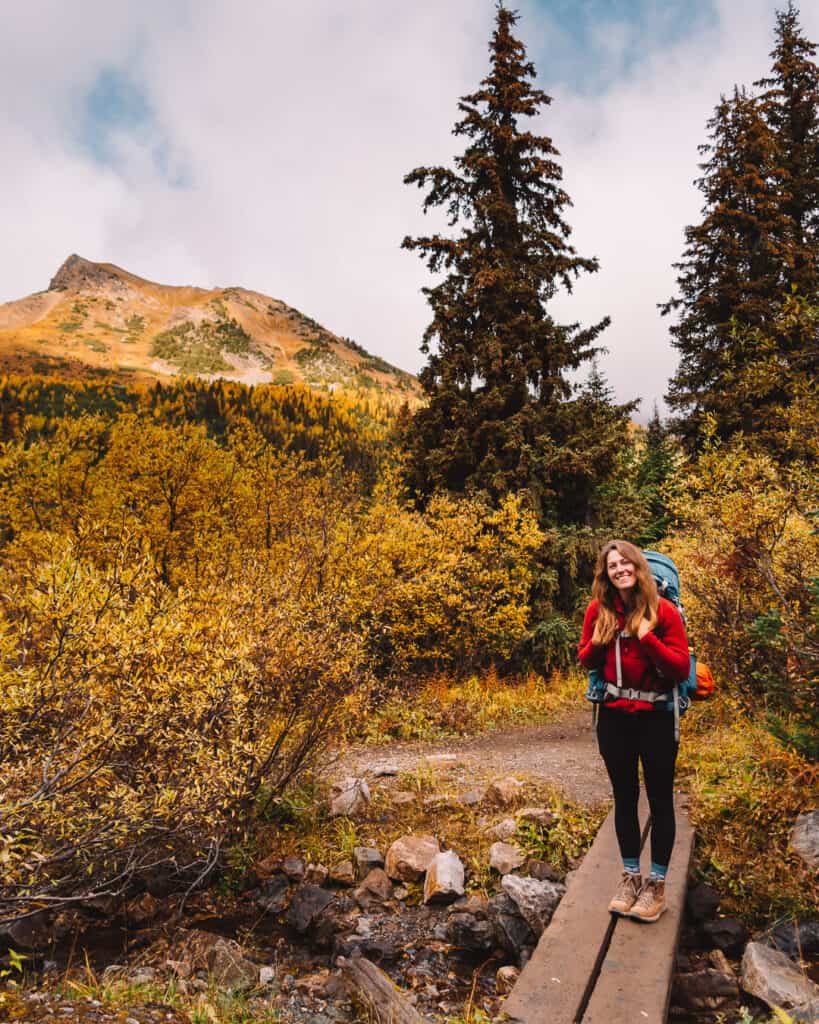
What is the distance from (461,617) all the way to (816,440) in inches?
312

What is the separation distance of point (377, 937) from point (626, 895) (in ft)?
7.47

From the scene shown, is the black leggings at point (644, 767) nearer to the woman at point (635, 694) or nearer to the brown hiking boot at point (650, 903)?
the woman at point (635, 694)

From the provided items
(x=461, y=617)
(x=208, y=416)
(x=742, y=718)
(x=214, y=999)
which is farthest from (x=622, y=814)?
(x=208, y=416)

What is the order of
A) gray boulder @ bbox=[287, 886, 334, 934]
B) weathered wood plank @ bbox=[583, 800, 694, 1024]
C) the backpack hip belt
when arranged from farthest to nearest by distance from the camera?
gray boulder @ bbox=[287, 886, 334, 934] → the backpack hip belt → weathered wood plank @ bbox=[583, 800, 694, 1024]

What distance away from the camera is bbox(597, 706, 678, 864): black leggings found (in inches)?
142

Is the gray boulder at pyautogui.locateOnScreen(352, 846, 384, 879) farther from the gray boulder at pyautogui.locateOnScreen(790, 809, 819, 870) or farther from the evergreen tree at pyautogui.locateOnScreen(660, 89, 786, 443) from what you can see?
the evergreen tree at pyautogui.locateOnScreen(660, 89, 786, 443)

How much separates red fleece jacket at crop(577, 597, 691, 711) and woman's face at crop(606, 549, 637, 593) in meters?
0.17

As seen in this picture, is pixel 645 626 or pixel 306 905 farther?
pixel 306 905

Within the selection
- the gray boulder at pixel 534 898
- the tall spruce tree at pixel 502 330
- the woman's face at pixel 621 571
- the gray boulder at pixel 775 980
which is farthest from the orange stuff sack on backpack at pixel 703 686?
the tall spruce tree at pixel 502 330

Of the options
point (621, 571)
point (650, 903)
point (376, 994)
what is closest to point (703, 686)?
point (621, 571)

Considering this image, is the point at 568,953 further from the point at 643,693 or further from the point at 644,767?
the point at 643,693

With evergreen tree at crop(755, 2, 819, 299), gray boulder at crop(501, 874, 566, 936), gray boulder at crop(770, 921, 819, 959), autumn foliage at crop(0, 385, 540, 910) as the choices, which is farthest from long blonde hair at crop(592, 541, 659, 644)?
evergreen tree at crop(755, 2, 819, 299)

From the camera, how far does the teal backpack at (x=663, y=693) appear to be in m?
3.54

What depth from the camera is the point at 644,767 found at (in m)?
3.59
